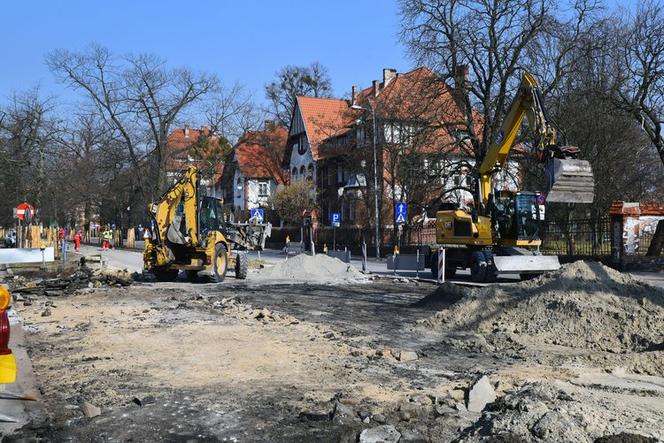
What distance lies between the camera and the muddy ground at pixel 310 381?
5148 millimetres

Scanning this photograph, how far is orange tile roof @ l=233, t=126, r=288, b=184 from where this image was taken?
7195 cm

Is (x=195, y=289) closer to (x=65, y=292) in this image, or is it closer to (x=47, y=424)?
(x=65, y=292)

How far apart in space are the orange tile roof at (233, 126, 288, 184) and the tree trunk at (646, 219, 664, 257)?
4786 centimetres

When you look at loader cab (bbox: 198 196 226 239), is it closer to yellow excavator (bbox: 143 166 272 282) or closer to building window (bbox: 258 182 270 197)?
yellow excavator (bbox: 143 166 272 282)

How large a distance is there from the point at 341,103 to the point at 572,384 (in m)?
59.5

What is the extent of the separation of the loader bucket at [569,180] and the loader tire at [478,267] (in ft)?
22.0

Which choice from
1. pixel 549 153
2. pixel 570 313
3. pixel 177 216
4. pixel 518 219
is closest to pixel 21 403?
pixel 570 313

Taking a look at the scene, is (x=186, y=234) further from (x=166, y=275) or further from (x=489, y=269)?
(x=489, y=269)

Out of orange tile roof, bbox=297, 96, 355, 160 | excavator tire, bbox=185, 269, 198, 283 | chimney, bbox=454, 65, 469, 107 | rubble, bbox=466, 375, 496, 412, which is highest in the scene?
orange tile roof, bbox=297, 96, 355, 160

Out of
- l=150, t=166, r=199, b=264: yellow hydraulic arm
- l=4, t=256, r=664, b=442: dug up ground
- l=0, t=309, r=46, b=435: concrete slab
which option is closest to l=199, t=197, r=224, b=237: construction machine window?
l=150, t=166, r=199, b=264: yellow hydraulic arm

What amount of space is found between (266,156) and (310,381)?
6919 centimetres

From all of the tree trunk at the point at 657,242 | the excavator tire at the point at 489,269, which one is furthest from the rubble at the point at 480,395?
the tree trunk at the point at 657,242

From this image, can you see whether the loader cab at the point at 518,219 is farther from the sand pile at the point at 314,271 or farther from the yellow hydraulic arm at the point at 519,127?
the sand pile at the point at 314,271

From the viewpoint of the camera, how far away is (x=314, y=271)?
23359mm
